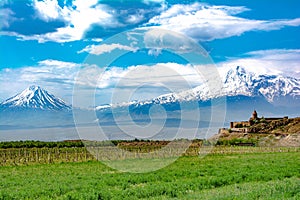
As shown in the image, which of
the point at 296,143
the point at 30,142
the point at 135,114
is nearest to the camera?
the point at 135,114

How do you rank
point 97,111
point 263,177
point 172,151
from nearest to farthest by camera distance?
point 263,177 → point 97,111 → point 172,151

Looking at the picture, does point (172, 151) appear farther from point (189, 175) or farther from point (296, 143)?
point (296, 143)

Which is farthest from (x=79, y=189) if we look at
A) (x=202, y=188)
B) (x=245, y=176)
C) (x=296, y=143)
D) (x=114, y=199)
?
(x=296, y=143)

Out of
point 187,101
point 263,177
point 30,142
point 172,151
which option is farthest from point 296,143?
point 263,177

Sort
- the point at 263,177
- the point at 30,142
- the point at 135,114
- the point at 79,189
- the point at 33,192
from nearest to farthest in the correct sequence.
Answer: the point at 33,192 → the point at 79,189 → the point at 263,177 → the point at 135,114 → the point at 30,142

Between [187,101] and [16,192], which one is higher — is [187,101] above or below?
above

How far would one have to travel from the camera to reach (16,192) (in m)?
22.0

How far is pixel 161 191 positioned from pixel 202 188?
9.70 feet

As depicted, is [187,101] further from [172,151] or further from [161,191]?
[172,151]

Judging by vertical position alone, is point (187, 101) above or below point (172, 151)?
above

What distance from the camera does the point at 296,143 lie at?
134 meters

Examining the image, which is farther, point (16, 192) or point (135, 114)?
point (135, 114)

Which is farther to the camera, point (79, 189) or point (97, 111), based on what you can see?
point (97, 111)

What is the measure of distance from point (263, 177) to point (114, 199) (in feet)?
41.7
